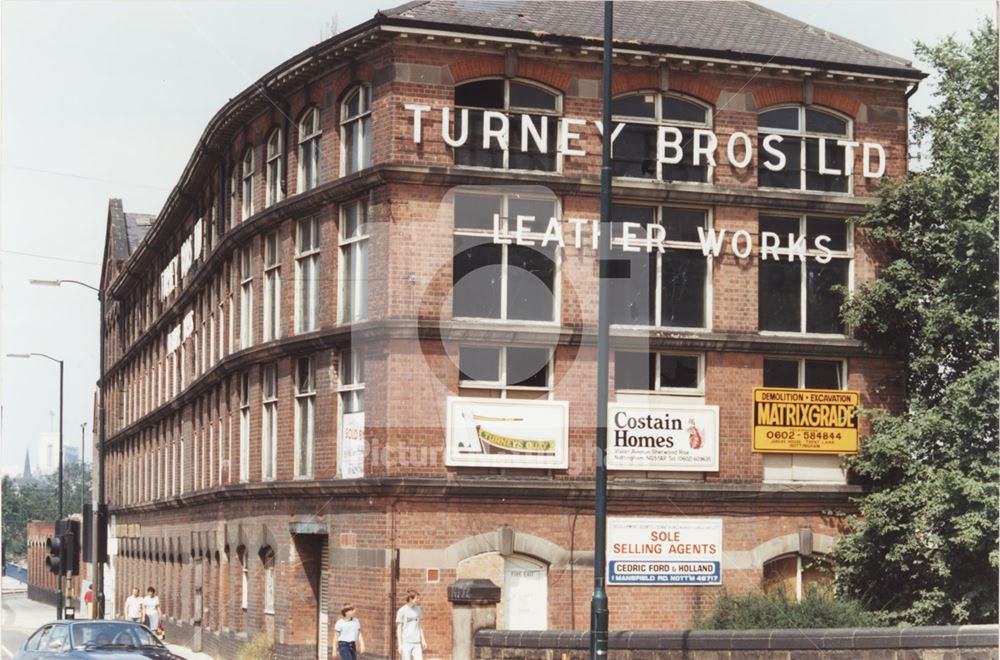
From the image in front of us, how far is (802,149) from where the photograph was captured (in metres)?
35.1

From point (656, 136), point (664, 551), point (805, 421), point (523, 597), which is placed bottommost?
point (523, 597)

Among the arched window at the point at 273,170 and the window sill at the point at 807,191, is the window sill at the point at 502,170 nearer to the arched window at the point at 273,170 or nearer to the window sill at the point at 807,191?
the window sill at the point at 807,191

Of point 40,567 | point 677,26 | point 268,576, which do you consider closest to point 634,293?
point 677,26

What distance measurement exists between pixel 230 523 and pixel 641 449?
45.0ft

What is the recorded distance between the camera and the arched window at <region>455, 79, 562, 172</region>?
3275 centimetres

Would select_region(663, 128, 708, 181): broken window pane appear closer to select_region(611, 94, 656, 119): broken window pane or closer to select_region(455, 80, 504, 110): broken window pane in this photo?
select_region(611, 94, 656, 119): broken window pane

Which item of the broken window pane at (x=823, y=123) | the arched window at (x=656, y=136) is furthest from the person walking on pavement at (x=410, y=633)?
the broken window pane at (x=823, y=123)

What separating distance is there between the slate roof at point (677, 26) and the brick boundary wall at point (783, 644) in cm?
1324

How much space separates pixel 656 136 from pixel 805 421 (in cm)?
706

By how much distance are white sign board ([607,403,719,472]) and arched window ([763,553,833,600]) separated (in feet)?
8.55

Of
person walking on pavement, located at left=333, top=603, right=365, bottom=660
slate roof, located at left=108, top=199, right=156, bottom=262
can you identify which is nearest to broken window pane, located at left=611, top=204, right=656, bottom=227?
person walking on pavement, located at left=333, top=603, right=365, bottom=660

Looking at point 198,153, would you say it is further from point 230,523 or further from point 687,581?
point 687,581

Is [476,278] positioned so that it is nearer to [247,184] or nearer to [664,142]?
[664,142]

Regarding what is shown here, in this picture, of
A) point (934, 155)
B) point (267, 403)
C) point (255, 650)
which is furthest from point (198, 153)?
point (934, 155)
